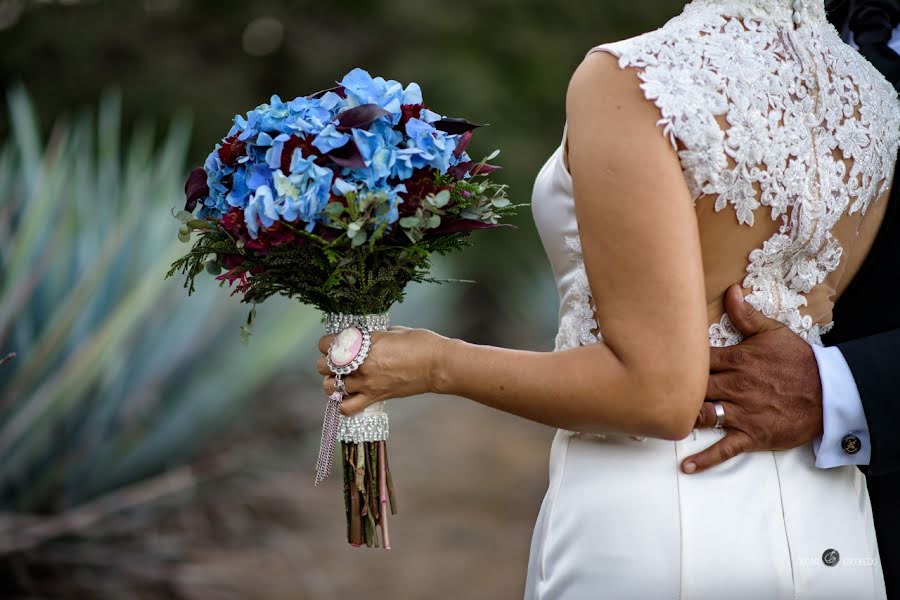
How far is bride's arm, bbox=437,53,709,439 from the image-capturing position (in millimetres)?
1665

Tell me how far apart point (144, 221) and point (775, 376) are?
10.1 feet

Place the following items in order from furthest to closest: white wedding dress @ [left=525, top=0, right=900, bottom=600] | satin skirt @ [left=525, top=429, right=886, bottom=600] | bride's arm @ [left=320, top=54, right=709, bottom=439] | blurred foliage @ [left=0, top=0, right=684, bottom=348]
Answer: blurred foliage @ [left=0, top=0, right=684, bottom=348] < satin skirt @ [left=525, top=429, right=886, bottom=600] < white wedding dress @ [left=525, top=0, right=900, bottom=600] < bride's arm @ [left=320, top=54, right=709, bottom=439]

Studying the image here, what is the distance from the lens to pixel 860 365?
79.1 inches

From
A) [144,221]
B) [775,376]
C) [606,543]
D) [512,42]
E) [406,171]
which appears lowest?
[606,543]

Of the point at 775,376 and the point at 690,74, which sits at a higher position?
the point at 690,74

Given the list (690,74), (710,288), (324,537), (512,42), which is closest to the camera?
(690,74)

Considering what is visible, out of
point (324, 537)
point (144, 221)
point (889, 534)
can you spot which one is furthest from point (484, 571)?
point (889, 534)

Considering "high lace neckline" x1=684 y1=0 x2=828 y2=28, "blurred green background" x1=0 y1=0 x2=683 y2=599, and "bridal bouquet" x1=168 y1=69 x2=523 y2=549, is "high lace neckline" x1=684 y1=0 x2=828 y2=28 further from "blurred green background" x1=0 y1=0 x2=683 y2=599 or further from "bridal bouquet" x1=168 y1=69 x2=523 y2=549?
"blurred green background" x1=0 y1=0 x2=683 y2=599

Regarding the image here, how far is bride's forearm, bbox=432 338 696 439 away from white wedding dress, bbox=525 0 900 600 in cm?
22

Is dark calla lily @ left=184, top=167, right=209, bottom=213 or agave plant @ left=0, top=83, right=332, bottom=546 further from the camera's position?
agave plant @ left=0, top=83, right=332, bottom=546

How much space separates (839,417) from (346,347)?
961 mm

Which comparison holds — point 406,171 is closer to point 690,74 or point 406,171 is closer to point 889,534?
point 690,74

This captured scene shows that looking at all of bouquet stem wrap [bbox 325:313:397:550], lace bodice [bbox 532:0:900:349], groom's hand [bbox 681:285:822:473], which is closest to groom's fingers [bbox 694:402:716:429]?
groom's hand [bbox 681:285:822:473]

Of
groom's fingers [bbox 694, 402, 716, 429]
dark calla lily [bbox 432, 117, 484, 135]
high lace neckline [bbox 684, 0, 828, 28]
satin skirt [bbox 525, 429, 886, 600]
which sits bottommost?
satin skirt [bbox 525, 429, 886, 600]
